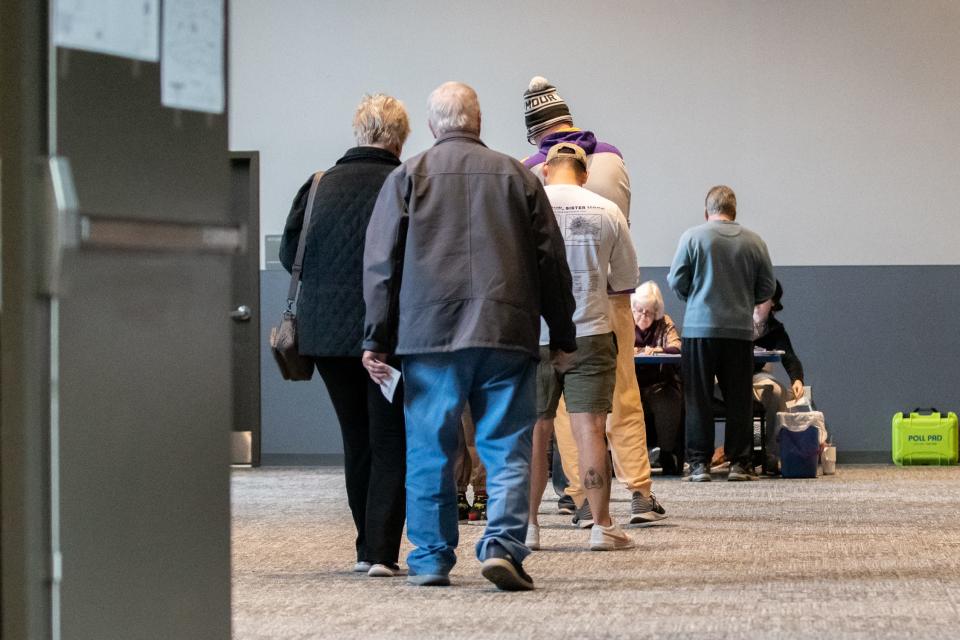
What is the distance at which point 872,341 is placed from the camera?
10.2m

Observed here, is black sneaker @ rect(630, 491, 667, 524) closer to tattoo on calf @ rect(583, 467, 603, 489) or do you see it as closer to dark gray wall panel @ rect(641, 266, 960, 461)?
tattoo on calf @ rect(583, 467, 603, 489)

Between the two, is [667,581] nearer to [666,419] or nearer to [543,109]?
[543,109]

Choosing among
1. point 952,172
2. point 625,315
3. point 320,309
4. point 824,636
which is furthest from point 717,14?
point 824,636

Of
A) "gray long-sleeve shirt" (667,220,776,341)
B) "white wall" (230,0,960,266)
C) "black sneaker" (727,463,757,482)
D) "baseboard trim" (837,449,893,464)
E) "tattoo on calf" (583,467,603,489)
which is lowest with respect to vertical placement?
"baseboard trim" (837,449,893,464)

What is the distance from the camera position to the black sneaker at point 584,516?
18.8 feet

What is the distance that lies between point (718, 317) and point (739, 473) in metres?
0.93

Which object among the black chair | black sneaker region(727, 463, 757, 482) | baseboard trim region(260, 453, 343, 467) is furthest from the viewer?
baseboard trim region(260, 453, 343, 467)

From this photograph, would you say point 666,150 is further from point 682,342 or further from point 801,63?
point 682,342

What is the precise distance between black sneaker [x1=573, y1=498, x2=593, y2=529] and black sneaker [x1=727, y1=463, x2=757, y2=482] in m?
2.90

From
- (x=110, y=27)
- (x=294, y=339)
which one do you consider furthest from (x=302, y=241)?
(x=110, y=27)

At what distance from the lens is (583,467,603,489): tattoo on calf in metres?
4.88

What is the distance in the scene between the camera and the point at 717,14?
10.4 meters

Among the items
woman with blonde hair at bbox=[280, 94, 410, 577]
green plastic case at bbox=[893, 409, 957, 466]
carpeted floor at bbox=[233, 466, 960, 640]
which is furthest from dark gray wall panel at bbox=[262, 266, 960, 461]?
woman with blonde hair at bbox=[280, 94, 410, 577]

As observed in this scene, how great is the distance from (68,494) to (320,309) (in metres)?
A: 2.64
